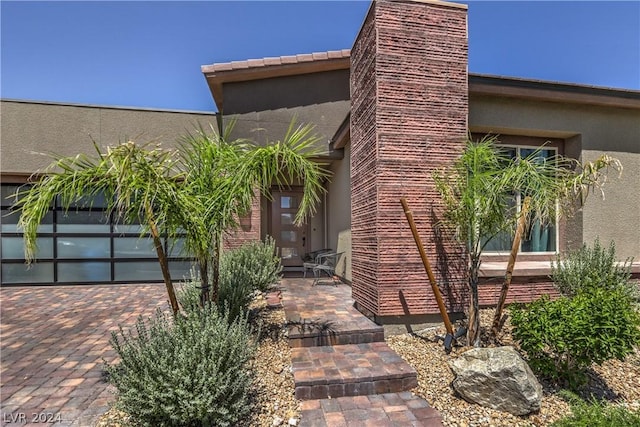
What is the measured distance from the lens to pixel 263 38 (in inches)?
346

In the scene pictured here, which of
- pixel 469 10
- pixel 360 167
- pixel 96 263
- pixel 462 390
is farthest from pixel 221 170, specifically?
pixel 96 263

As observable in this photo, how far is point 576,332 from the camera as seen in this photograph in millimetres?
3176

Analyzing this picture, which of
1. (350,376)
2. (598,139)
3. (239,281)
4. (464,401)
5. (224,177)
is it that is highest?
(598,139)

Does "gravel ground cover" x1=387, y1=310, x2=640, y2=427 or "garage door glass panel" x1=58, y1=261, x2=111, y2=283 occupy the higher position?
"garage door glass panel" x1=58, y1=261, x2=111, y2=283

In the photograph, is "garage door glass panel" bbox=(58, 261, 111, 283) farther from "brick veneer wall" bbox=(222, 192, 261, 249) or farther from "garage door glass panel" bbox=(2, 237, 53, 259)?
"brick veneer wall" bbox=(222, 192, 261, 249)

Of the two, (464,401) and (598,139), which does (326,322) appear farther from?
(598,139)

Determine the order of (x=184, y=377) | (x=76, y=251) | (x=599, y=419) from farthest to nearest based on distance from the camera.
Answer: (x=76, y=251)
(x=184, y=377)
(x=599, y=419)

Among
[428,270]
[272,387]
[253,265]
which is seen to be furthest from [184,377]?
[253,265]

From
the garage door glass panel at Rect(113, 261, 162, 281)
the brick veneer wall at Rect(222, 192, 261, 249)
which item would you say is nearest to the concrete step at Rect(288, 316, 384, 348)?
the brick veneer wall at Rect(222, 192, 261, 249)

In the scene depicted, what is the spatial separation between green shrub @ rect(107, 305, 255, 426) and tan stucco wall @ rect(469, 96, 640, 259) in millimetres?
5665

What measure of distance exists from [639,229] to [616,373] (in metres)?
4.14

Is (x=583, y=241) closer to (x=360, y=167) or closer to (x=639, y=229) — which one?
(x=639, y=229)

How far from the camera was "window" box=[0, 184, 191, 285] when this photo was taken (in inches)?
340

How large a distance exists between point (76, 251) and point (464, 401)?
10.2 m
